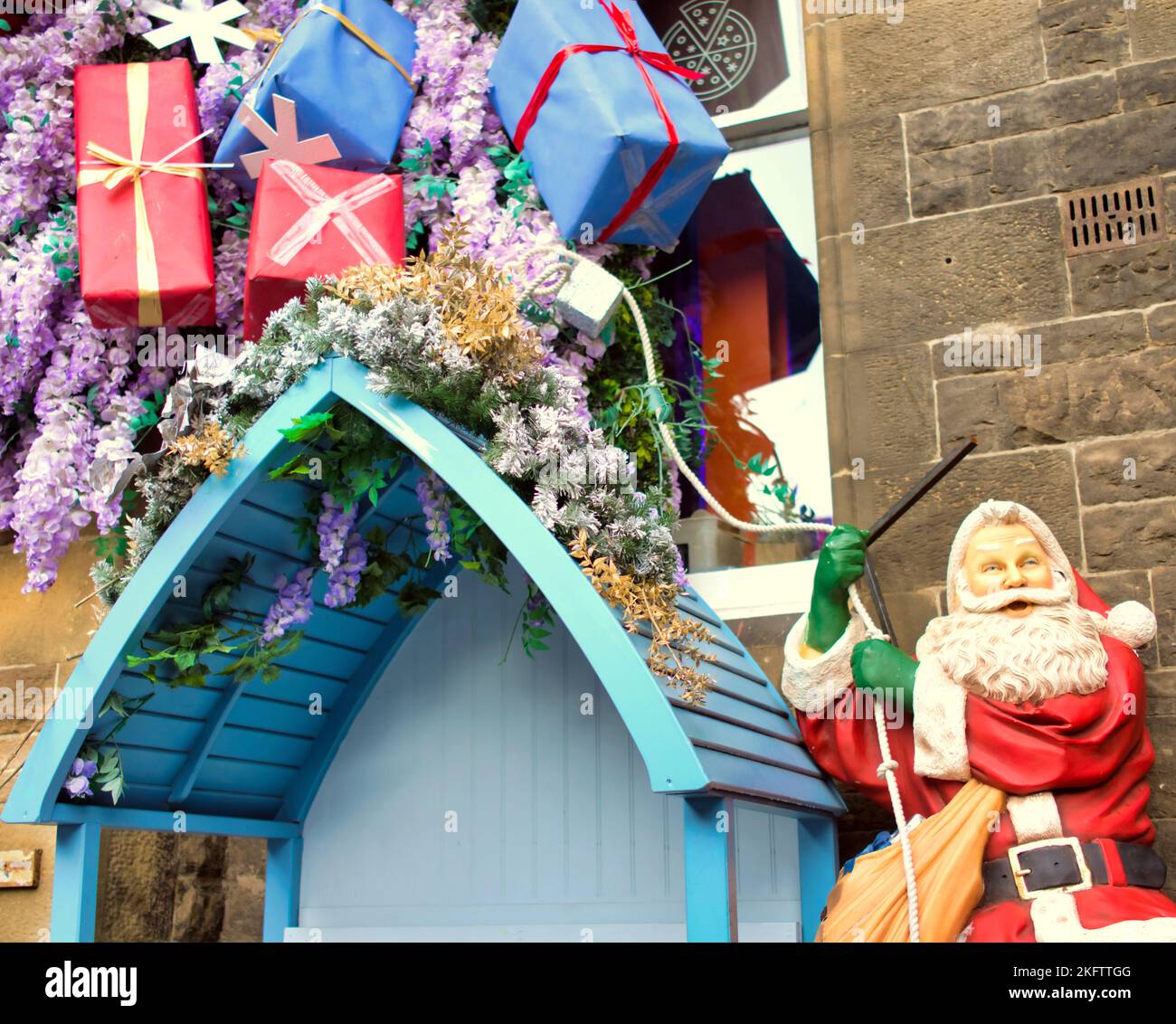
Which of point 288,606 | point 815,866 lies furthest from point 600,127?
point 815,866

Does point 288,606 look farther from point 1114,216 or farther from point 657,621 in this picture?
point 1114,216

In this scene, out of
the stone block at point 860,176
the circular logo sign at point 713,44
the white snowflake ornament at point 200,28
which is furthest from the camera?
the circular logo sign at point 713,44

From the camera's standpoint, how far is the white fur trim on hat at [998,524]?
11.3 ft

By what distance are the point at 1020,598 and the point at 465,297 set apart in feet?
4.96

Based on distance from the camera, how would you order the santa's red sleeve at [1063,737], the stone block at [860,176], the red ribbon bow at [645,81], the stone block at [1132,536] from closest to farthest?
the santa's red sleeve at [1063,737] → the stone block at [1132,536] → the red ribbon bow at [645,81] → the stone block at [860,176]

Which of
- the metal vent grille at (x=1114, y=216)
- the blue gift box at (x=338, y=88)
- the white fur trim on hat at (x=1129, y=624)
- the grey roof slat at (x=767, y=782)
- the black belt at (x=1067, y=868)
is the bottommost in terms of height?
the black belt at (x=1067, y=868)

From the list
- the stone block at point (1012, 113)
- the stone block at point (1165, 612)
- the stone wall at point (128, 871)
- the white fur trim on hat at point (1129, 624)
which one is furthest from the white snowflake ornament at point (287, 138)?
the stone block at point (1165, 612)

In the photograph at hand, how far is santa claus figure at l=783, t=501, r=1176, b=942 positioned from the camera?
3119 mm

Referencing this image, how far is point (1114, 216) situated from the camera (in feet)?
12.8

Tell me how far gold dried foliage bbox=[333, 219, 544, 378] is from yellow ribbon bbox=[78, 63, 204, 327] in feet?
3.11

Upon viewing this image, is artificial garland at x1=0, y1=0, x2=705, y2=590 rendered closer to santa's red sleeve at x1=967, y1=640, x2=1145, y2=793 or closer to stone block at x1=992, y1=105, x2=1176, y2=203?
stone block at x1=992, y1=105, x2=1176, y2=203

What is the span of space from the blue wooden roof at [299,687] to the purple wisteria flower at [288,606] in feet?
0.14

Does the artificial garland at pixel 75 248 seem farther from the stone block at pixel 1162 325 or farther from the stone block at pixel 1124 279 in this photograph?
the stone block at pixel 1162 325

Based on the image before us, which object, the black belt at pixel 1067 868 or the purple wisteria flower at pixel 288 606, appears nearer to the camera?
the black belt at pixel 1067 868
